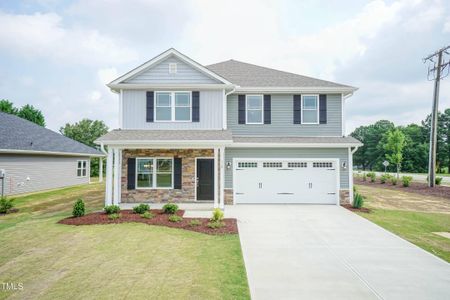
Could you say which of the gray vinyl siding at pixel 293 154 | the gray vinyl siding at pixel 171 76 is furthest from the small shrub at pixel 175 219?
the gray vinyl siding at pixel 171 76

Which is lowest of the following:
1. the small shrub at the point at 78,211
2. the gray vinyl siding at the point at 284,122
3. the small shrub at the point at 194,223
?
the small shrub at the point at 194,223

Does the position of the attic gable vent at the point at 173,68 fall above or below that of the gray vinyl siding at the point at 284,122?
above

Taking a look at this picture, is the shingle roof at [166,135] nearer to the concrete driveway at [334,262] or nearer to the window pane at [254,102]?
the window pane at [254,102]

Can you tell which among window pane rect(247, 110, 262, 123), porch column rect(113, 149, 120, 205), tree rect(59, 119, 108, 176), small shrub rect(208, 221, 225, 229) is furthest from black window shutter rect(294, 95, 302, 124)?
tree rect(59, 119, 108, 176)

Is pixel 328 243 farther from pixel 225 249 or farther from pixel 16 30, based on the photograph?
pixel 16 30

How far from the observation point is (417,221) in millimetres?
10203

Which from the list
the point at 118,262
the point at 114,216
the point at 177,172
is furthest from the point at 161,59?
the point at 118,262

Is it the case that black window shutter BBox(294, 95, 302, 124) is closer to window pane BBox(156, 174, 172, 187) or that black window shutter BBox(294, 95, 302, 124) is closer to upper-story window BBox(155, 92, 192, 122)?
upper-story window BBox(155, 92, 192, 122)

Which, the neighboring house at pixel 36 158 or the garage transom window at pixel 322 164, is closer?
the garage transom window at pixel 322 164

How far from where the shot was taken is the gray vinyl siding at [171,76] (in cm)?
1271

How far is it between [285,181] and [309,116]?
362 cm

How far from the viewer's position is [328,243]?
734cm

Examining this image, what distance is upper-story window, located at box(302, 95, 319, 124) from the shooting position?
13484mm

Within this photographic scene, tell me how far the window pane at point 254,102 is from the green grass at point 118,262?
24.9 ft
